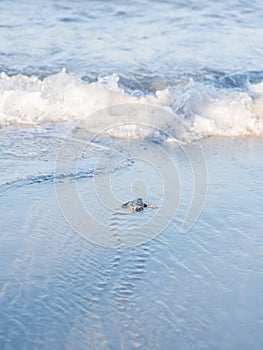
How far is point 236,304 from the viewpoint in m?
2.87

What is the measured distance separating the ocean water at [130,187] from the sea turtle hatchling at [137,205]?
44 mm

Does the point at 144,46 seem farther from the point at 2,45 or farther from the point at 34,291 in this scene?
the point at 34,291

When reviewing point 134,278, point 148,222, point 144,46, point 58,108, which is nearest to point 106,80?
point 58,108

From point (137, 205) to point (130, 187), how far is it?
348 millimetres

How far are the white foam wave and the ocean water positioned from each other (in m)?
0.02

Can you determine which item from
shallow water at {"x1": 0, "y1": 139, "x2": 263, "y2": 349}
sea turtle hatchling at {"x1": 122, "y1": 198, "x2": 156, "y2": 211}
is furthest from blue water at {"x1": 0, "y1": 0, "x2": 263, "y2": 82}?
shallow water at {"x1": 0, "y1": 139, "x2": 263, "y2": 349}

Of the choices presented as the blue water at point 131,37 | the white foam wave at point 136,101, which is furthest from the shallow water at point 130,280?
the blue water at point 131,37

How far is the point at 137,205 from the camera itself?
3885 mm

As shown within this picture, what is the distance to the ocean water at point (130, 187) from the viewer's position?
275cm

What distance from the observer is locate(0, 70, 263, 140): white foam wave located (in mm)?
5766

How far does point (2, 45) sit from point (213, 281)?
5.49 metres

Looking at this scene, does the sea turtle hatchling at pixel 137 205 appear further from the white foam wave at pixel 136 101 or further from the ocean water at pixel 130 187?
the white foam wave at pixel 136 101

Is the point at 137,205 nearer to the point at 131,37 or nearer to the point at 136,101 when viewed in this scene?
the point at 136,101

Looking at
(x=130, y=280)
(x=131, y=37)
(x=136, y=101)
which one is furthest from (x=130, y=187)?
(x=131, y=37)
